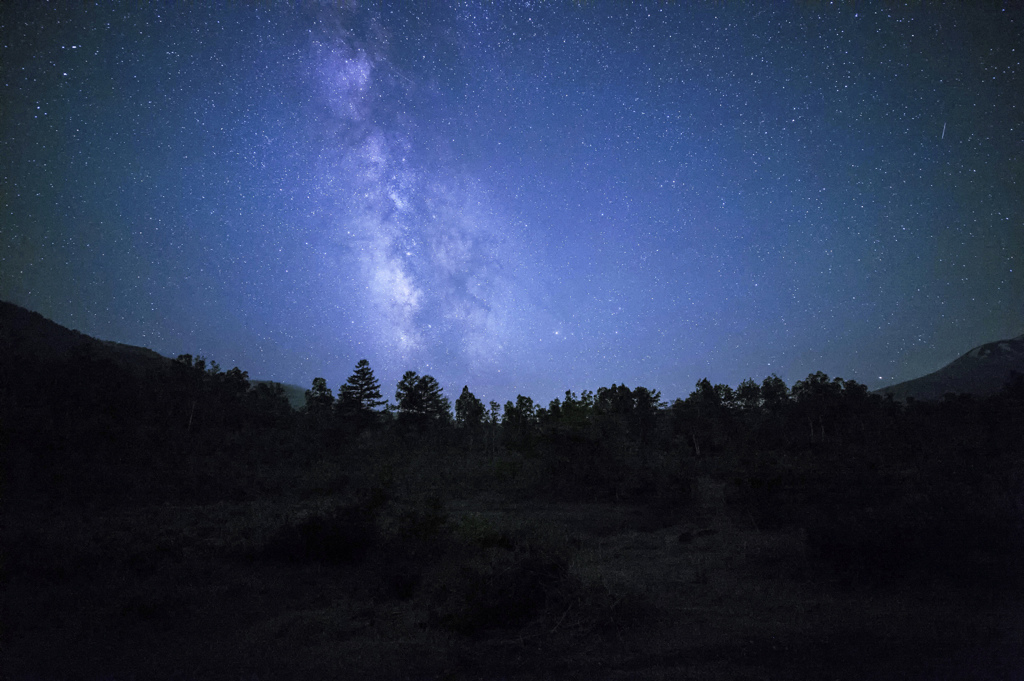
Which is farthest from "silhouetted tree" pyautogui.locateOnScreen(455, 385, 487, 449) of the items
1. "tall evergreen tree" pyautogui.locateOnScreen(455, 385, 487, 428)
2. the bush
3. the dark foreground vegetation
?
the bush

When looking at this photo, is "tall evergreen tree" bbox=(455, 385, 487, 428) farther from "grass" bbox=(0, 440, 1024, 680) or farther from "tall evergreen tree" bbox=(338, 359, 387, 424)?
"grass" bbox=(0, 440, 1024, 680)

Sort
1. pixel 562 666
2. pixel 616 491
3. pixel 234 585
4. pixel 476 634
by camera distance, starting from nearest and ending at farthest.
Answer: pixel 562 666 → pixel 476 634 → pixel 234 585 → pixel 616 491

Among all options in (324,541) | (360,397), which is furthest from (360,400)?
(324,541)

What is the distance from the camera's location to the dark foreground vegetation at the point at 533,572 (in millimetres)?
6504

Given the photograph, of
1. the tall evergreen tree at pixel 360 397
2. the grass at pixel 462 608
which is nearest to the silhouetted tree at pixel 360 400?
the tall evergreen tree at pixel 360 397

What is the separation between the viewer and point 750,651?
6.37 meters

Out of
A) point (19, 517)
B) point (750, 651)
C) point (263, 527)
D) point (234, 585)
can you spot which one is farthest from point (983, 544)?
point (19, 517)

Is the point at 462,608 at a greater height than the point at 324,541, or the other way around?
the point at 324,541

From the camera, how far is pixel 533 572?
8.10 meters

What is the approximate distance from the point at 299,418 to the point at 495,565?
5270 centimetres

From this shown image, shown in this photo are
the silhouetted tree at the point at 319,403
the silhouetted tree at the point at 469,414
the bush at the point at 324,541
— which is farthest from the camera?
the silhouetted tree at the point at 469,414

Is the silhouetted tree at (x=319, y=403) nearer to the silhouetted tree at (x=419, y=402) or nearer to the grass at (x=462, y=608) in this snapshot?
the silhouetted tree at (x=419, y=402)

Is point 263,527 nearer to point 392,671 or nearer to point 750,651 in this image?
point 392,671

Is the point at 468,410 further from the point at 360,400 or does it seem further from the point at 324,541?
the point at 324,541
